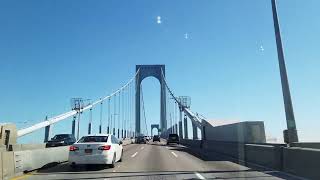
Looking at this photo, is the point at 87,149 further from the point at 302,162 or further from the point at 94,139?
the point at 302,162

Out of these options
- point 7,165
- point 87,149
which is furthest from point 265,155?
point 7,165

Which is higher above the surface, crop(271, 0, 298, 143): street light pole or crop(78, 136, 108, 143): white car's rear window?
crop(271, 0, 298, 143): street light pole

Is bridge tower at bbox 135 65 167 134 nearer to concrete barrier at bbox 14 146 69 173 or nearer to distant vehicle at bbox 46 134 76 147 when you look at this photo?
distant vehicle at bbox 46 134 76 147

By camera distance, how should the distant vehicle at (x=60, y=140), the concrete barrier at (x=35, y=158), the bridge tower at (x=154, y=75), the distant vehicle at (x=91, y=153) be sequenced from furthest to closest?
the bridge tower at (x=154, y=75)
the distant vehicle at (x=60, y=140)
the distant vehicle at (x=91, y=153)
the concrete barrier at (x=35, y=158)

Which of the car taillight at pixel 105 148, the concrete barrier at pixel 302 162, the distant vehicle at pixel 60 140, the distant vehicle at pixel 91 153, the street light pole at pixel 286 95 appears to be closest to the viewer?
the concrete barrier at pixel 302 162

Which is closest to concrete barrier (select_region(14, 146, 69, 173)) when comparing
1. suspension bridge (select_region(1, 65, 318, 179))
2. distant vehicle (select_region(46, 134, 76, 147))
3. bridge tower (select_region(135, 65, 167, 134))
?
suspension bridge (select_region(1, 65, 318, 179))

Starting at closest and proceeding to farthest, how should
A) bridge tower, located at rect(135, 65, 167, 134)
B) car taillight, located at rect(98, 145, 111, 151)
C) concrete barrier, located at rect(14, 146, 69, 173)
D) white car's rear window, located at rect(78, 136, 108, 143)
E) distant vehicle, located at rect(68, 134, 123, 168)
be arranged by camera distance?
concrete barrier, located at rect(14, 146, 69, 173)
distant vehicle, located at rect(68, 134, 123, 168)
car taillight, located at rect(98, 145, 111, 151)
white car's rear window, located at rect(78, 136, 108, 143)
bridge tower, located at rect(135, 65, 167, 134)

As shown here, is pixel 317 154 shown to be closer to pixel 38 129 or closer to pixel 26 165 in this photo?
pixel 26 165

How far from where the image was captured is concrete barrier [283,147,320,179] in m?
13.1

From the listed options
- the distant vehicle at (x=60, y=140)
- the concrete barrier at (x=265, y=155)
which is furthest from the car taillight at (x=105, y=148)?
the distant vehicle at (x=60, y=140)

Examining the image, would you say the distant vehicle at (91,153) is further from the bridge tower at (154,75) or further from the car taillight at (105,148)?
the bridge tower at (154,75)

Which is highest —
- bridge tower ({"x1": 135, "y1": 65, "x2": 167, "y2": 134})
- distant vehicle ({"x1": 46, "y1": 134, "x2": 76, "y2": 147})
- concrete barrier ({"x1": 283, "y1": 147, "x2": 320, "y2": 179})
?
bridge tower ({"x1": 135, "y1": 65, "x2": 167, "y2": 134})

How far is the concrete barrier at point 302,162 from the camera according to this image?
516 inches

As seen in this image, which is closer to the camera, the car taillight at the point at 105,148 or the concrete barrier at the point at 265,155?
the concrete barrier at the point at 265,155
